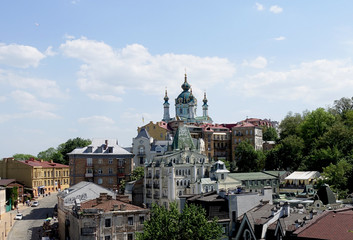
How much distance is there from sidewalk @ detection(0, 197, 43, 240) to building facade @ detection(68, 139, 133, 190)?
38.8ft

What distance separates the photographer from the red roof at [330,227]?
95.7 ft

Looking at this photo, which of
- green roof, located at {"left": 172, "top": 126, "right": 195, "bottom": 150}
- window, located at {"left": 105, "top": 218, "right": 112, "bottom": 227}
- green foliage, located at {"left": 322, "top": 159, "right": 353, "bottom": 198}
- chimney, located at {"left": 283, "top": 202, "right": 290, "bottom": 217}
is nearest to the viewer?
chimney, located at {"left": 283, "top": 202, "right": 290, "bottom": 217}

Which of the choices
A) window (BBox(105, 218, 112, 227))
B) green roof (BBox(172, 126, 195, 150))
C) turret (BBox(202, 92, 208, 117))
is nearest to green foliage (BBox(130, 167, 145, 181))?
green roof (BBox(172, 126, 195, 150))

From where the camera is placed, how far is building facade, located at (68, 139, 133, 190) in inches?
3359

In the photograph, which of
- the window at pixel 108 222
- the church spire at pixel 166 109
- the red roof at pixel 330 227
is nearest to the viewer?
the red roof at pixel 330 227

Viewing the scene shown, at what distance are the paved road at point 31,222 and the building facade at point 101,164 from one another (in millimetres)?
8105

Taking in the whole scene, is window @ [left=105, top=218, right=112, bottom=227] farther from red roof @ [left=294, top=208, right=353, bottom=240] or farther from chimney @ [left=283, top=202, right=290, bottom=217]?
red roof @ [left=294, top=208, right=353, bottom=240]

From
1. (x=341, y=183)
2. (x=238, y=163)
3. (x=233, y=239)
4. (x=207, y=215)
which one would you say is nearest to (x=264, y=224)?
(x=233, y=239)

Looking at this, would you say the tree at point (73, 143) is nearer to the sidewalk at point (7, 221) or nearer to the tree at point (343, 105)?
the sidewalk at point (7, 221)

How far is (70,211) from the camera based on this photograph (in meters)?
53.2

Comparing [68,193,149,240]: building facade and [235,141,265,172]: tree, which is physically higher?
[235,141,265,172]: tree

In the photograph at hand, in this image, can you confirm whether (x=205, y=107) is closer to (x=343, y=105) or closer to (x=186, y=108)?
(x=186, y=108)

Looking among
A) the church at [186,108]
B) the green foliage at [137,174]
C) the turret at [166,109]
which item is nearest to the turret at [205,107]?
the church at [186,108]

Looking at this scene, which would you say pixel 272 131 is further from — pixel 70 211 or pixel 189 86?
pixel 70 211
